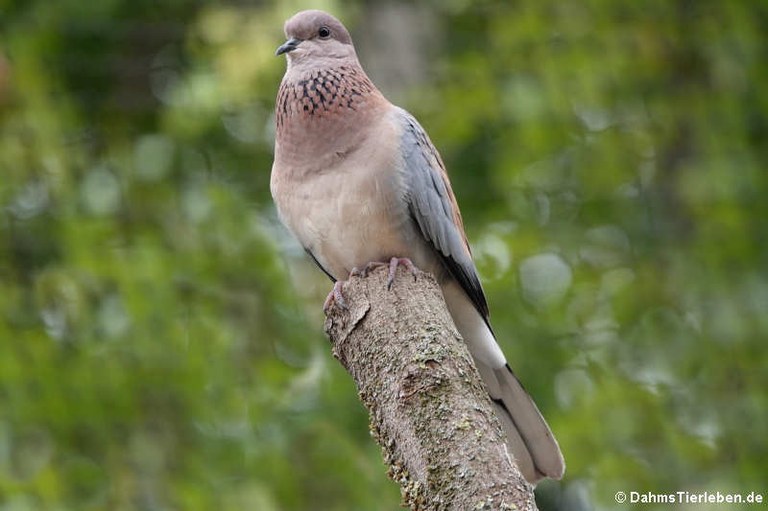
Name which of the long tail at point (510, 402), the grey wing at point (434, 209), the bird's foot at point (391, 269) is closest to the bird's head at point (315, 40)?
the grey wing at point (434, 209)

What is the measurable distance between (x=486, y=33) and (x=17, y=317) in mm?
2304

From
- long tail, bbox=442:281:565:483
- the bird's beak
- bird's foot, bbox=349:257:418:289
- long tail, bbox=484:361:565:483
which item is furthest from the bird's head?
long tail, bbox=484:361:565:483

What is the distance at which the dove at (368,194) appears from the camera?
2.85 m

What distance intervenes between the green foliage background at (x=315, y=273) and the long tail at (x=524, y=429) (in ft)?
3.47

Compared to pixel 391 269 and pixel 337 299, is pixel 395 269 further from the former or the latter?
pixel 337 299

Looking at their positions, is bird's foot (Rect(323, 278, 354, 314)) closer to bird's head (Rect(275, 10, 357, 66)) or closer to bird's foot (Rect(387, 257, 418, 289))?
bird's foot (Rect(387, 257, 418, 289))

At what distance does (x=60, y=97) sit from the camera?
15.0 feet

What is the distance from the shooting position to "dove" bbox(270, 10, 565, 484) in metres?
2.85

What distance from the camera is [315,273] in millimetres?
4559

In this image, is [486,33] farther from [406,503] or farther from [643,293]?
[406,503]

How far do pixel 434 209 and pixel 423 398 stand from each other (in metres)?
0.99

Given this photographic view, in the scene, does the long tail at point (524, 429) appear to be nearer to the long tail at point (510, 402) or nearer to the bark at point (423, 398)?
the long tail at point (510, 402)

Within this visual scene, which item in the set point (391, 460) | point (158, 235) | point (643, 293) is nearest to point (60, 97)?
point (158, 235)

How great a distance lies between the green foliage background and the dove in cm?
101
